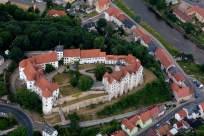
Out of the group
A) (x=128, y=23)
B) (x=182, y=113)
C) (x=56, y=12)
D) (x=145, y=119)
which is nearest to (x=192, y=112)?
(x=182, y=113)

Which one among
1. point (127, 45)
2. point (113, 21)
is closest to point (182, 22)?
point (113, 21)

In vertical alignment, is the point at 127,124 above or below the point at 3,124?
below

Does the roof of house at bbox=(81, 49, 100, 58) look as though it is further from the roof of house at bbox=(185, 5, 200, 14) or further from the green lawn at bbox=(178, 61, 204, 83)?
the roof of house at bbox=(185, 5, 200, 14)

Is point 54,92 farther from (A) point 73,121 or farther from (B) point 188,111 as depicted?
(B) point 188,111

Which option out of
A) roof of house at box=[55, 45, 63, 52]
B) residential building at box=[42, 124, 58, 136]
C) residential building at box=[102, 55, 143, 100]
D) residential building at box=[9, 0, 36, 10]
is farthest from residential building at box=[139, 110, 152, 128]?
residential building at box=[9, 0, 36, 10]

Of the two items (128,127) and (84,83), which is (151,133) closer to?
(128,127)
